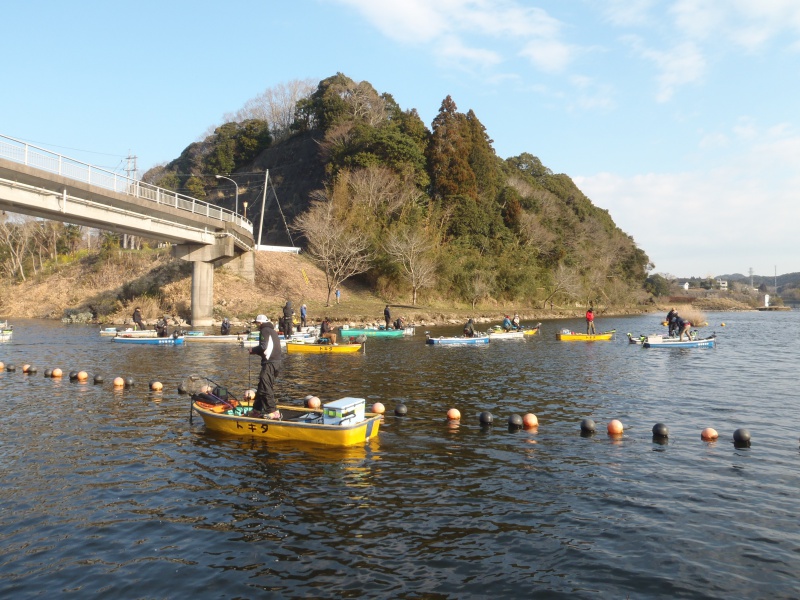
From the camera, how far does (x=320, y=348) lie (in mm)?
Answer: 35656

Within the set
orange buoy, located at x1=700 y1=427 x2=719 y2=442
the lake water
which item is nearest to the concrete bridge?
the lake water

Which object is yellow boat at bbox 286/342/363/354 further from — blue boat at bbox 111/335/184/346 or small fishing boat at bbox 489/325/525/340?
small fishing boat at bbox 489/325/525/340

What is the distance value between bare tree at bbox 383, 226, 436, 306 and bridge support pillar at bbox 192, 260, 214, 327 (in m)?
22.2

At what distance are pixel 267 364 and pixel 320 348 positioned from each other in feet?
65.5

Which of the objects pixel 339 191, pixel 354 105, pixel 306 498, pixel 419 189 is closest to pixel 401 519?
pixel 306 498

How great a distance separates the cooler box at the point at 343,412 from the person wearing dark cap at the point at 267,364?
57.8 inches

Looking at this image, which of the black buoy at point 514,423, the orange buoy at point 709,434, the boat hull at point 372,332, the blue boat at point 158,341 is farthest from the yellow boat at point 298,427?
the boat hull at point 372,332

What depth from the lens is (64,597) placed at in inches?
307

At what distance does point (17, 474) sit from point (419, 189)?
6905cm

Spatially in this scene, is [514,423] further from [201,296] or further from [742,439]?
[201,296]

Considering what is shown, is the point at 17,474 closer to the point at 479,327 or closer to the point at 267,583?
the point at 267,583

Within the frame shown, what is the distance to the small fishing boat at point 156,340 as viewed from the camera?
38.2 meters

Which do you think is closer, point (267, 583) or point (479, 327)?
point (267, 583)

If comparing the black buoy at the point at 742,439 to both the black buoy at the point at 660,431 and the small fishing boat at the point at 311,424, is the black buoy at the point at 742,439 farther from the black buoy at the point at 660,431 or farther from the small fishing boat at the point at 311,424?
the small fishing boat at the point at 311,424
